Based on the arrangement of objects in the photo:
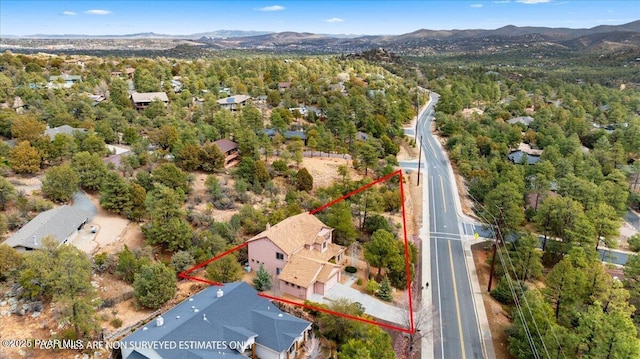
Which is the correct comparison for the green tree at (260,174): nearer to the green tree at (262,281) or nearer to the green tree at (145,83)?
the green tree at (262,281)

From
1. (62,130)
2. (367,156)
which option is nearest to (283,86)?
(367,156)

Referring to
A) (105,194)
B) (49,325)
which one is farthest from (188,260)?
(105,194)

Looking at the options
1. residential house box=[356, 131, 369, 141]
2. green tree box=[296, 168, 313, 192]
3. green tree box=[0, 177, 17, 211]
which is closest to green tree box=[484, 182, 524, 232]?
green tree box=[296, 168, 313, 192]

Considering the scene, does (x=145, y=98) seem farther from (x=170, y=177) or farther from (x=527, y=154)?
(x=527, y=154)

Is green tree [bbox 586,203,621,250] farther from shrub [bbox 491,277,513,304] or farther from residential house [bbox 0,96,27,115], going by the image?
residential house [bbox 0,96,27,115]

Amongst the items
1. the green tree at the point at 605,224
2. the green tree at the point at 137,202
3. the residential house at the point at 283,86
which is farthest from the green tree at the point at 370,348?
the residential house at the point at 283,86

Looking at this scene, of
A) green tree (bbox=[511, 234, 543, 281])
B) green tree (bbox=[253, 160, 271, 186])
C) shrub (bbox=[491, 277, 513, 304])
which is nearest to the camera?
shrub (bbox=[491, 277, 513, 304])

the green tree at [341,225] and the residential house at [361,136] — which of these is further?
the residential house at [361,136]
